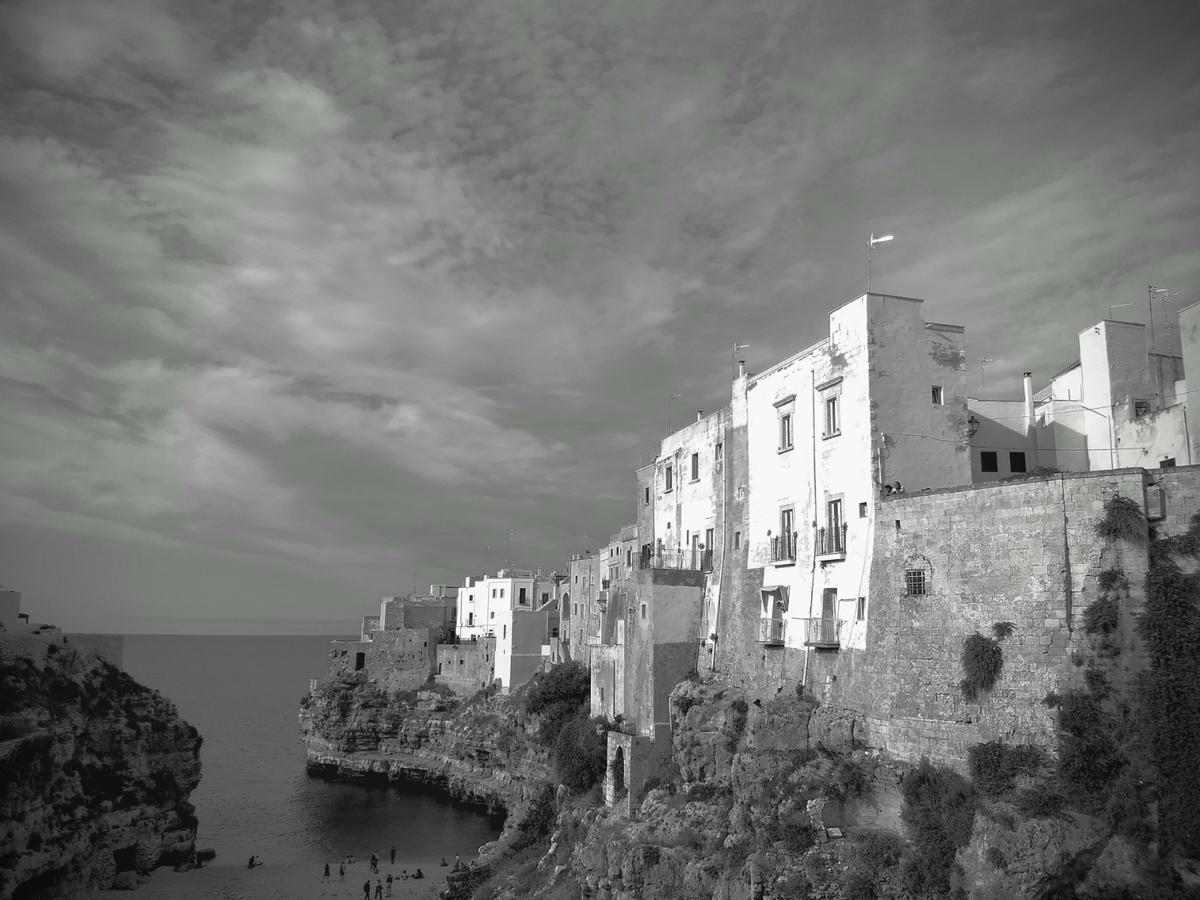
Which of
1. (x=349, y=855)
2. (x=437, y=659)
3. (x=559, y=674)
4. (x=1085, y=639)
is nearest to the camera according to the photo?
(x=1085, y=639)

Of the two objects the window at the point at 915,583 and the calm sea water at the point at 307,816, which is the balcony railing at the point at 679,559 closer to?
the window at the point at 915,583

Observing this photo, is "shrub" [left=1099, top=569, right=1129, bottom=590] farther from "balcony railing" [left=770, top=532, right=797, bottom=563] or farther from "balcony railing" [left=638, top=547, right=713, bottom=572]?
"balcony railing" [left=638, top=547, right=713, bottom=572]

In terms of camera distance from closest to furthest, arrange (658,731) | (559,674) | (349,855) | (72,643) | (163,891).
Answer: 1. (658,731)
2. (163,891)
3. (72,643)
4. (349,855)
5. (559,674)

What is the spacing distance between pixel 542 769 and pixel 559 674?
22.2ft

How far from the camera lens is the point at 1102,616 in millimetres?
20938

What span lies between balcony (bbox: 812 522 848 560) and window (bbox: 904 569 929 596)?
3254 millimetres

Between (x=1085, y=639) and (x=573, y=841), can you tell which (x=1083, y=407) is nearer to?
(x=1085, y=639)

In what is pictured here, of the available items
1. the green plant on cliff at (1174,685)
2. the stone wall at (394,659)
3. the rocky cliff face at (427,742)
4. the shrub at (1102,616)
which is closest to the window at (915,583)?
the shrub at (1102,616)

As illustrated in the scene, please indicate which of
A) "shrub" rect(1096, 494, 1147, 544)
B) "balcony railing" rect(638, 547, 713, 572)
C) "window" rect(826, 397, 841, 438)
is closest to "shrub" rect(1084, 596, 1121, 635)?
"shrub" rect(1096, 494, 1147, 544)

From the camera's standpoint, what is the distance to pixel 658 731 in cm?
3628

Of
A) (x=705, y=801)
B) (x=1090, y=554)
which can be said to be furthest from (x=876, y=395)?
(x=705, y=801)

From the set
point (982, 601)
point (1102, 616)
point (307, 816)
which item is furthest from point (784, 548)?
point (307, 816)

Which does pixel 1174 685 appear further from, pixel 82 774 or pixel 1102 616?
pixel 82 774

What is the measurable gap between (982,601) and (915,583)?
214cm
